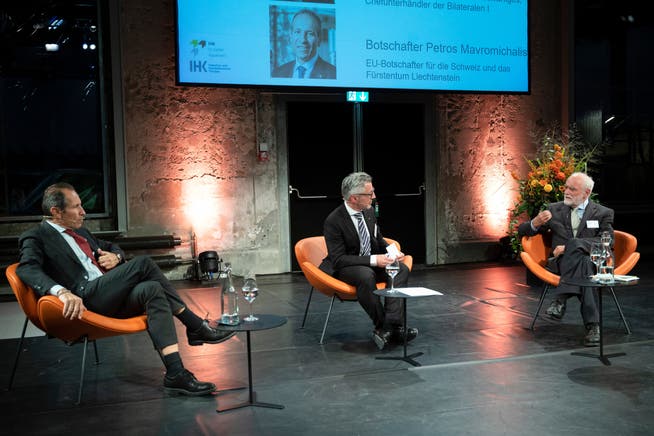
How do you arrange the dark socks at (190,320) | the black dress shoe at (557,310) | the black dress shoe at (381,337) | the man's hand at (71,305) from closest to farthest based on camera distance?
1. the man's hand at (71,305)
2. the dark socks at (190,320)
3. the black dress shoe at (381,337)
4. the black dress shoe at (557,310)

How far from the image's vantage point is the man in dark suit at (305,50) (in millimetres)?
7398

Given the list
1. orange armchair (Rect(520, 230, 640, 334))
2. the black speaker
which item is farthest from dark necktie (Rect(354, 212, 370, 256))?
the black speaker

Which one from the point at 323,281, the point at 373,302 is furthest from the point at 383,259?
the point at 323,281

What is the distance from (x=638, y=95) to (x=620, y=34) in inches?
35.4

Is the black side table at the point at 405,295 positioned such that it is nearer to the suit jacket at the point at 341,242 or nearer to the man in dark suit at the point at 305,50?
the suit jacket at the point at 341,242

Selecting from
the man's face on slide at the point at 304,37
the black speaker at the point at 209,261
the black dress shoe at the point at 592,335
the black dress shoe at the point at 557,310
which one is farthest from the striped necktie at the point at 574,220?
the black speaker at the point at 209,261

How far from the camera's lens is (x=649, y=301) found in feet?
19.0

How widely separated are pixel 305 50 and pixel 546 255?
11.9 ft

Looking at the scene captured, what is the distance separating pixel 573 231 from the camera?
4941mm

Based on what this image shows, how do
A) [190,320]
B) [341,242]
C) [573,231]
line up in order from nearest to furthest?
1. [190,320]
2. [341,242]
3. [573,231]

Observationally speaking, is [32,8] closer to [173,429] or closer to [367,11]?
[367,11]

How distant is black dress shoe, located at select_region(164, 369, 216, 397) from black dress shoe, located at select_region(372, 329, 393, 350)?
1.20 m

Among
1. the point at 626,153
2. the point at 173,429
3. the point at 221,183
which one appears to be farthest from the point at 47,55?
the point at 626,153

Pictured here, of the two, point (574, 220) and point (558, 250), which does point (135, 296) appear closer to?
point (558, 250)
